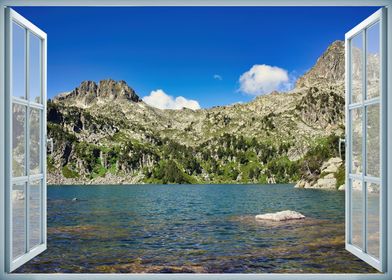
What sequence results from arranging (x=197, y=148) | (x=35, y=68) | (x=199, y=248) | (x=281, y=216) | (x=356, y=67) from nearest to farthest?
(x=35, y=68)
(x=356, y=67)
(x=199, y=248)
(x=281, y=216)
(x=197, y=148)

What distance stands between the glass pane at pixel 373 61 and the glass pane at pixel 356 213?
1.16 meters

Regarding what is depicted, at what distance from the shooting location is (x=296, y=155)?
158375 mm

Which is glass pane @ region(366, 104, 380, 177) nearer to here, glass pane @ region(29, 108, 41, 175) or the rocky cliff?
glass pane @ region(29, 108, 41, 175)

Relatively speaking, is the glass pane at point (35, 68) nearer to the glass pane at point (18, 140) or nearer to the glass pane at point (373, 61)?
the glass pane at point (18, 140)

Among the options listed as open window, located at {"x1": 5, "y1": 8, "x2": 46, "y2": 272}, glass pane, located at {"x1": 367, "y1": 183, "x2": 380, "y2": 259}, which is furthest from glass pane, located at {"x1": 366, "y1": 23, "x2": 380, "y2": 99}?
open window, located at {"x1": 5, "y1": 8, "x2": 46, "y2": 272}

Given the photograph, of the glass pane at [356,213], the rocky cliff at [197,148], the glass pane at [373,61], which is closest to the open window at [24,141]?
the glass pane at [356,213]

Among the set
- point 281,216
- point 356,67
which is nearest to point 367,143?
point 356,67

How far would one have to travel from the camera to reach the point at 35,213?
5.55 metres

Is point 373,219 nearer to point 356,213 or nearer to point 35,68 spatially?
point 356,213

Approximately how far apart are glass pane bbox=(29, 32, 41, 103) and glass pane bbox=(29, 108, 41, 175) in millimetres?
204

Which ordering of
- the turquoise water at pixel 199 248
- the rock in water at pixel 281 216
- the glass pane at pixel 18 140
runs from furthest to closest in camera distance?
the rock in water at pixel 281 216 → the turquoise water at pixel 199 248 → the glass pane at pixel 18 140

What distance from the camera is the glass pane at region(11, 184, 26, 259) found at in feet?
16.5

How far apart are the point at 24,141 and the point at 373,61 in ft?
14.0

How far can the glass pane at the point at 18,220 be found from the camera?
504 centimetres
